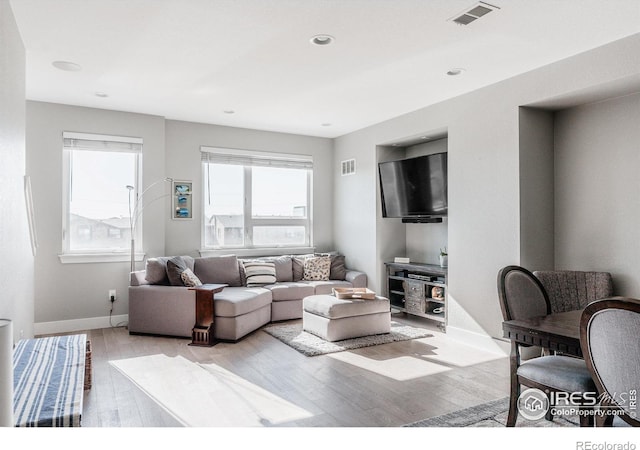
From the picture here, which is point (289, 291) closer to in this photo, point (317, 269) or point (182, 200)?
point (317, 269)

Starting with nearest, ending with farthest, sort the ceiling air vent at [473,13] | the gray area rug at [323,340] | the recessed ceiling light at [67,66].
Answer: the ceiling air vent at [473,13]
the recessed ceiling light at [67,66]
the gray area rug at [323,340]

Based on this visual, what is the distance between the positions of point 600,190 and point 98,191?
5.35 meters

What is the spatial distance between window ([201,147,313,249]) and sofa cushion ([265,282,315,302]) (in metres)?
1.02

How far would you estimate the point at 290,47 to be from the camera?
334 cm

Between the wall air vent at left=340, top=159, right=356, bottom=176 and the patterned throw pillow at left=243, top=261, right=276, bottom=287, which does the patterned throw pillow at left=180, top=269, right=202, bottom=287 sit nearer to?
the patterned throw pillow at left=243, top=261, right=276, bottom=287

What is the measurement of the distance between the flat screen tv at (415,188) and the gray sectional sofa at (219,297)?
3.87 feet

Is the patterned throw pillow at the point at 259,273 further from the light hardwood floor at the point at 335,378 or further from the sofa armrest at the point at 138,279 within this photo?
the sofa armrest at the point at 138,279

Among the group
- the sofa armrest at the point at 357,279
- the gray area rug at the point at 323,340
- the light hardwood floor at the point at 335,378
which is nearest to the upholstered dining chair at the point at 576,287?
the light hardwood floor at the point at 335,378

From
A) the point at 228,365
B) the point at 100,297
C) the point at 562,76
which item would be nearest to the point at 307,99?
the point at 562,76

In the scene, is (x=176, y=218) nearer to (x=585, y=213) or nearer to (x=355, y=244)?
(x=355, y=244)

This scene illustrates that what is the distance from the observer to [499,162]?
4125mm

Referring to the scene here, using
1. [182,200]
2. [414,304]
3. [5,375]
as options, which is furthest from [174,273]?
[5,375]

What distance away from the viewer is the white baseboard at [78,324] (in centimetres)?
485

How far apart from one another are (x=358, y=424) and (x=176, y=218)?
395 centimetres
